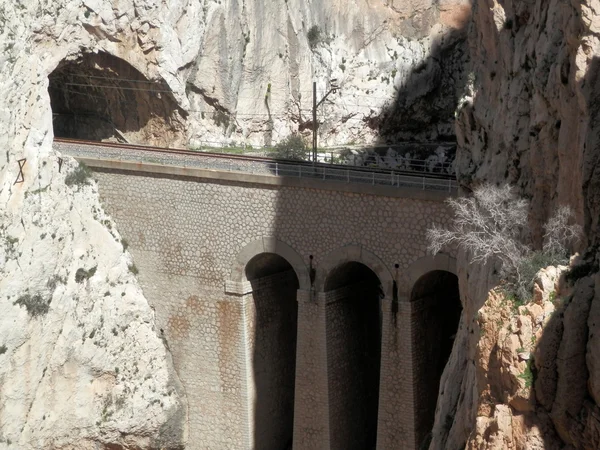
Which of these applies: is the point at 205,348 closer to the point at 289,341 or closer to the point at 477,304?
the point at 289,341

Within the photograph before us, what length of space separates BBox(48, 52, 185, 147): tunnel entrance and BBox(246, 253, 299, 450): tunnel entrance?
8.67 m

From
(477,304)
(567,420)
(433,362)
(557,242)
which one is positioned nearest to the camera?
(567,420)

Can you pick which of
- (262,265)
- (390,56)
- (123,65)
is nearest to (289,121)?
(390,56)

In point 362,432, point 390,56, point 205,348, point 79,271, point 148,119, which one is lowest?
point 362,432

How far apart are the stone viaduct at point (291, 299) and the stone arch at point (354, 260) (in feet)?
0.14

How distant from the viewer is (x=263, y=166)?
3083cm

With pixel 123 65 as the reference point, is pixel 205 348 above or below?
below

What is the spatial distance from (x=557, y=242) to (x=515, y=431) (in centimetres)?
320

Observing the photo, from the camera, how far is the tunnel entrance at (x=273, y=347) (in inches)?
1224

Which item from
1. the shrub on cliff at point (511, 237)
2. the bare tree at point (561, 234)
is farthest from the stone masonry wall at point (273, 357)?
the bare tree at point (561, 234)

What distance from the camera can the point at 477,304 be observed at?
20.8m

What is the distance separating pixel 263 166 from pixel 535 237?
1316cm

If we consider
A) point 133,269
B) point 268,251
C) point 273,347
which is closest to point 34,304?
point 133,269

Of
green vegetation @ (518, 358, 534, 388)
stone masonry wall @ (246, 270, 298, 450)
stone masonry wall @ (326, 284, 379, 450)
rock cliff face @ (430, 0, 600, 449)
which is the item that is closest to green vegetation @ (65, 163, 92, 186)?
stone masonry wall @ (246, 270, 298, 450)
